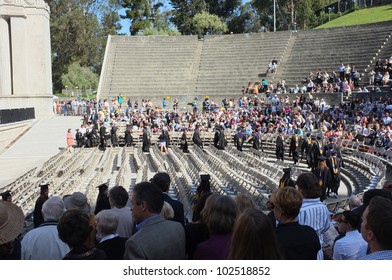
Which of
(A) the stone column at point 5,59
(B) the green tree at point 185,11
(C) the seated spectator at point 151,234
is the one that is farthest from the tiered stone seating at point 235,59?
(C) the seated spectator at point 151,234

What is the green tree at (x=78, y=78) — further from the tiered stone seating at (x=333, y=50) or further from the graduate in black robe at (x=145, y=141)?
the graduate in black robe at (x=145, y=141)

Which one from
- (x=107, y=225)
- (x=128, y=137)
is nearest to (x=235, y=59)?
(x=128, y=137)

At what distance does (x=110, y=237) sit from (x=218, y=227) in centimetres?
95

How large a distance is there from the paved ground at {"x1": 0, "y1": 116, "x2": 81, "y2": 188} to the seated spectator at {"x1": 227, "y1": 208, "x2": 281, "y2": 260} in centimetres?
1718

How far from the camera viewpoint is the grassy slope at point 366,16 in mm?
52438

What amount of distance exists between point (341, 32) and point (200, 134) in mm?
17764

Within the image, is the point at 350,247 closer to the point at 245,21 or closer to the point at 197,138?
A: the point at 197,138

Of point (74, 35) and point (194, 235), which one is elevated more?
point (74, 35)

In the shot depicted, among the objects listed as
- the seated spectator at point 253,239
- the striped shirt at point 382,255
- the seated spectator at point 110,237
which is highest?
the seated spectator at point 253,239

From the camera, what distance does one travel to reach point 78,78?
62719 mm

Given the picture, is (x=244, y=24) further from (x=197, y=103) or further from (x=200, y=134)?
(x=200, y=134)

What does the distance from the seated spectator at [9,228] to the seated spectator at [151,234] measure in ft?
2.65

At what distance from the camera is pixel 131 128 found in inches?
1156

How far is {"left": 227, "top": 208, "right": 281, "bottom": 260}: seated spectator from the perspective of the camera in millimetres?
3248
